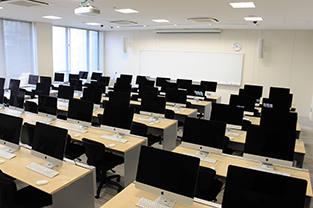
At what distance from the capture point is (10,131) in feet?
11.5

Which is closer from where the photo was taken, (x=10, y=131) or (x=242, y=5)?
(x=10, y=131)

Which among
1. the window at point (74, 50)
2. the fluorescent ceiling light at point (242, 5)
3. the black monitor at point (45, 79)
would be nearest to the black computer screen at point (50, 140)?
the fluorescent ceiling light at point (242, 5)

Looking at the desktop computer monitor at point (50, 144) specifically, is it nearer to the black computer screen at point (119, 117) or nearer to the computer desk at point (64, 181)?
the computer desk at point (64, 181)

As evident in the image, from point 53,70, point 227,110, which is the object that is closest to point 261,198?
point 227,110

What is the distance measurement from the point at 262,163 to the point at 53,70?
412 inches

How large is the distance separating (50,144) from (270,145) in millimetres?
2741

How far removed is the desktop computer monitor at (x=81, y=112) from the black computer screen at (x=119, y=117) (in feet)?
1.24

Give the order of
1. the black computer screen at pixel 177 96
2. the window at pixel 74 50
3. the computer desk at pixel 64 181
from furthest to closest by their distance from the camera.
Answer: the window at pixel 74 50, the black computer screen at pixel 177 96, the computer desk at pixel 64 181

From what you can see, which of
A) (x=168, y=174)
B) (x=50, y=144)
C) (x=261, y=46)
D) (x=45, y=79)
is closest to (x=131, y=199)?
(x=168, y=174)

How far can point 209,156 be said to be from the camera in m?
3.51

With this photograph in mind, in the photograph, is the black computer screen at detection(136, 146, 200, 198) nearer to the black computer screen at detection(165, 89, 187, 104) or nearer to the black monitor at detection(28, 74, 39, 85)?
the black computer screen at detection(165, 89, 187, 104)

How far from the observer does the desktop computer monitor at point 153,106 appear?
552 centimetres

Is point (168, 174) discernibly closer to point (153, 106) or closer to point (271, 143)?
point (271, 143)

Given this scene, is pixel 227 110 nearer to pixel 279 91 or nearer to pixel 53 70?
pixel 279 91
